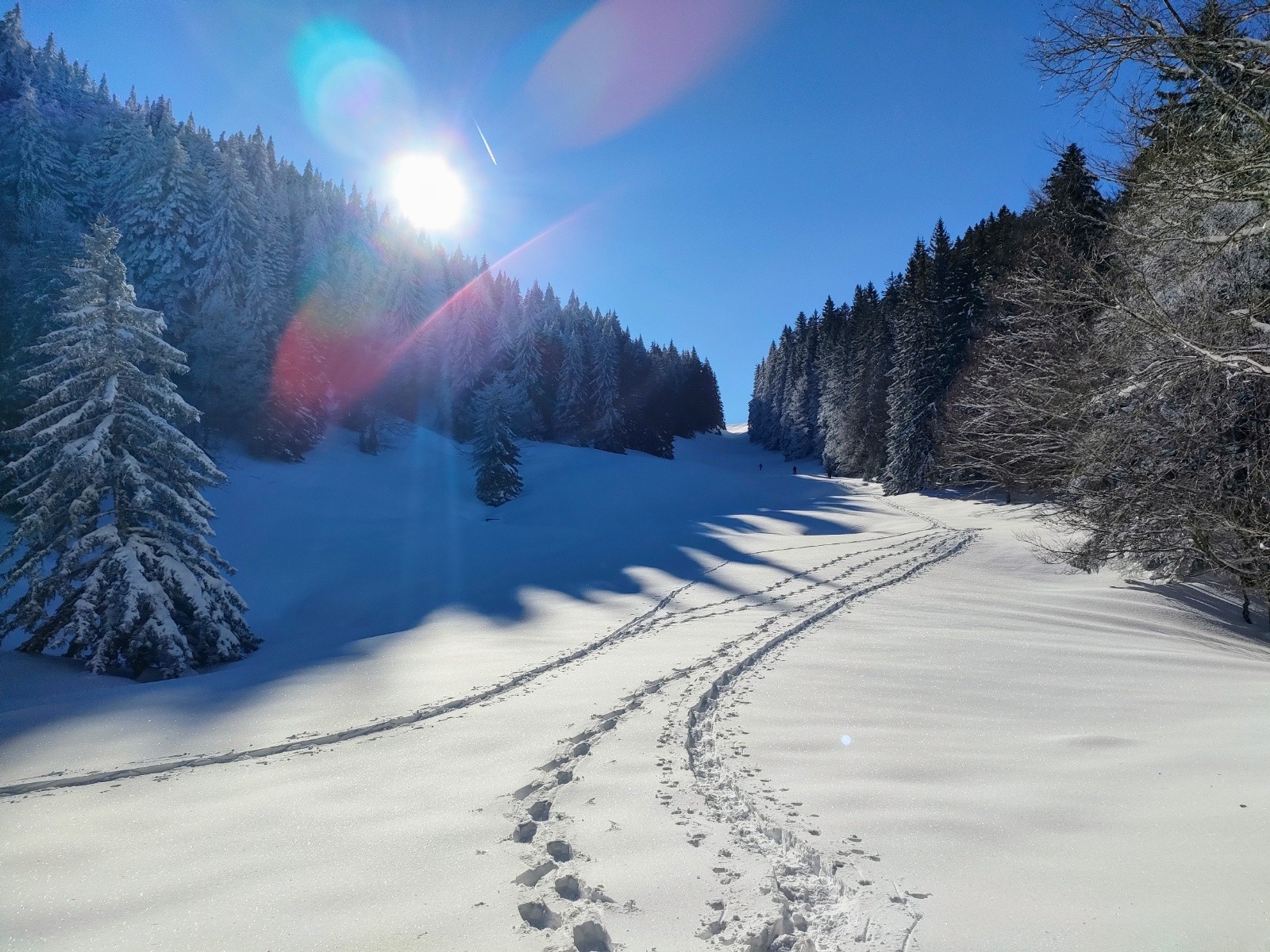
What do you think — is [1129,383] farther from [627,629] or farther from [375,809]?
[627,629]

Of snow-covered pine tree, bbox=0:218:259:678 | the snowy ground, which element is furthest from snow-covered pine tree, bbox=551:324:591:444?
the snowy ground

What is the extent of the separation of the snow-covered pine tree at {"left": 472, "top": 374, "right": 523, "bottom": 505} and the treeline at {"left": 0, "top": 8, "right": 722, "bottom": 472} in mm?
9033

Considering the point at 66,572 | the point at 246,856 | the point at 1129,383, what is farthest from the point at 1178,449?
the point at 66,572

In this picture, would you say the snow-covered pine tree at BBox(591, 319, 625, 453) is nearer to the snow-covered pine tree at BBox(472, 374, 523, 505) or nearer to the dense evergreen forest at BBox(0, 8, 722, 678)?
the dense evergreen forest at BBox(0, 8, 722, 678)

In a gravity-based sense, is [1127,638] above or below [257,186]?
below

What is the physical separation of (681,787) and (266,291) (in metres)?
37.5

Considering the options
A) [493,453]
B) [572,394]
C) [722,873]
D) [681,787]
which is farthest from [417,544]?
[572,394]

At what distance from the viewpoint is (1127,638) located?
9.27 metres

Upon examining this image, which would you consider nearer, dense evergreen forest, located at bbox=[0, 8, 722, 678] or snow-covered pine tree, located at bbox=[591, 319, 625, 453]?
dense evergreen forest, located at bbox=[0, 8, 722, 678]

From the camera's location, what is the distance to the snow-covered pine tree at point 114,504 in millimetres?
11133

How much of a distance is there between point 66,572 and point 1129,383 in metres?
15.6

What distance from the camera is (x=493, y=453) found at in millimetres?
35219

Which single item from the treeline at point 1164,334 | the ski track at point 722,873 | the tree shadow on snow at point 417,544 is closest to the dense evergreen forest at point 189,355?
the tree shadow on snow at point 417,544

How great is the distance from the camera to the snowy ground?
3.01 m
